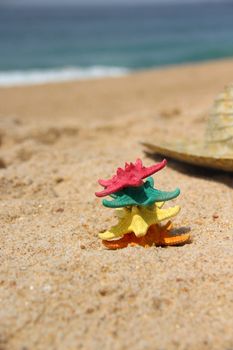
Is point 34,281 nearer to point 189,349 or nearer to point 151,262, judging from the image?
point 151,262

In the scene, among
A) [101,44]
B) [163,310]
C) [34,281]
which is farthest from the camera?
[101,44]

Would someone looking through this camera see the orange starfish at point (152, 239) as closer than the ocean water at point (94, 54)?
Yes

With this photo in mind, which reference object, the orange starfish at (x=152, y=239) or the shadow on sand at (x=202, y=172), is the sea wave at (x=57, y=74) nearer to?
the shadow on sand at (x=202, y=172)

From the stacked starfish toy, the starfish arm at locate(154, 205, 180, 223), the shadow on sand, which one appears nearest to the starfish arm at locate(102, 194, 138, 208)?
the stacked starfish toy

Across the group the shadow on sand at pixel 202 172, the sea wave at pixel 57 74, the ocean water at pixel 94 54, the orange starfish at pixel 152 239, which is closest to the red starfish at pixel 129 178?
the orange starfish at pixel 152 239

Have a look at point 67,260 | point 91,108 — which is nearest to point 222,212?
point 67,260

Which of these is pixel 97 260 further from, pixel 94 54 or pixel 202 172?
pixel 94 54
